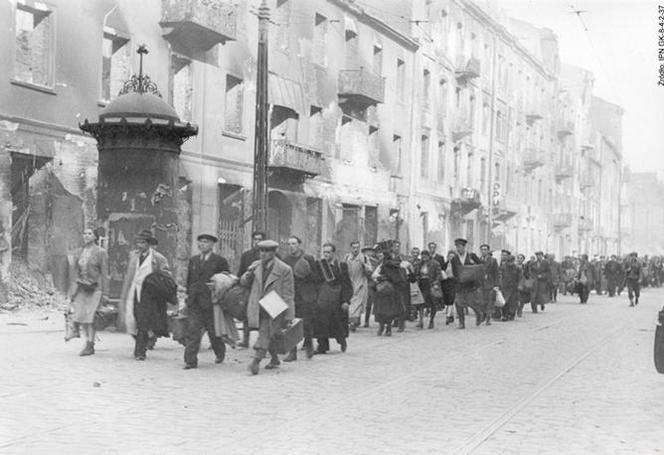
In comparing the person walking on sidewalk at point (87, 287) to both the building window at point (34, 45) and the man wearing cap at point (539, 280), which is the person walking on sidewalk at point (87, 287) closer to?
the building window at point (34, 45)

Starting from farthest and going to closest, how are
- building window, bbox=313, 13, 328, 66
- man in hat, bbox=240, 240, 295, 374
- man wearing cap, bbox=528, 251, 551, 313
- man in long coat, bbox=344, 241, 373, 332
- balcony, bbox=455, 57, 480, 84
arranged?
balcony, bbox=455, 57, 480, 84
building window, bbox=313, 13, 328, 66
man wearing cap, bbox=528, 251, 551, 313
man in long coat, bbox=344, 241, 373, 332
man in hat, bbox=240, 240, 295, 374

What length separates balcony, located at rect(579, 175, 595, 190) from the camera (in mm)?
71938

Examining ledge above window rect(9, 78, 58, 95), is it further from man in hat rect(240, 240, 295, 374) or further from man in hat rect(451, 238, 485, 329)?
man in hat rect(240, 240, 295, 374)

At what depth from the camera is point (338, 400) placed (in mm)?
9508

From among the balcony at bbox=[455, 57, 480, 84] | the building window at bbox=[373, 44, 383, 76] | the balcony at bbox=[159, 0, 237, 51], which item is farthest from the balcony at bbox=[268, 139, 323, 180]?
the balcony at bbox=[455, 57, 480, 84]

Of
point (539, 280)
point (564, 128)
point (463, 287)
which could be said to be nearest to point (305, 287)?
point (463, 287)

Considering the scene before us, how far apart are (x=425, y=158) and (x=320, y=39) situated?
1100cm

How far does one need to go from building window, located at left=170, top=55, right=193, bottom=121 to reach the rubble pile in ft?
20.8

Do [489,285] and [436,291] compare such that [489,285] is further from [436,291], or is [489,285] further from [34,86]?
[34,86]

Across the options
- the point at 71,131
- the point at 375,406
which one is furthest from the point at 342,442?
the point at 71,131

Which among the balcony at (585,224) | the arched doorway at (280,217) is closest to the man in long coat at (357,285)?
the arched doorway at (280,217)

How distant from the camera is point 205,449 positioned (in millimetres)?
6914

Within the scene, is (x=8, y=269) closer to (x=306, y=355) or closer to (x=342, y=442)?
(x=306, y=355)

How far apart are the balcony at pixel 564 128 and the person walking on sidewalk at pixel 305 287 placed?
173ft
